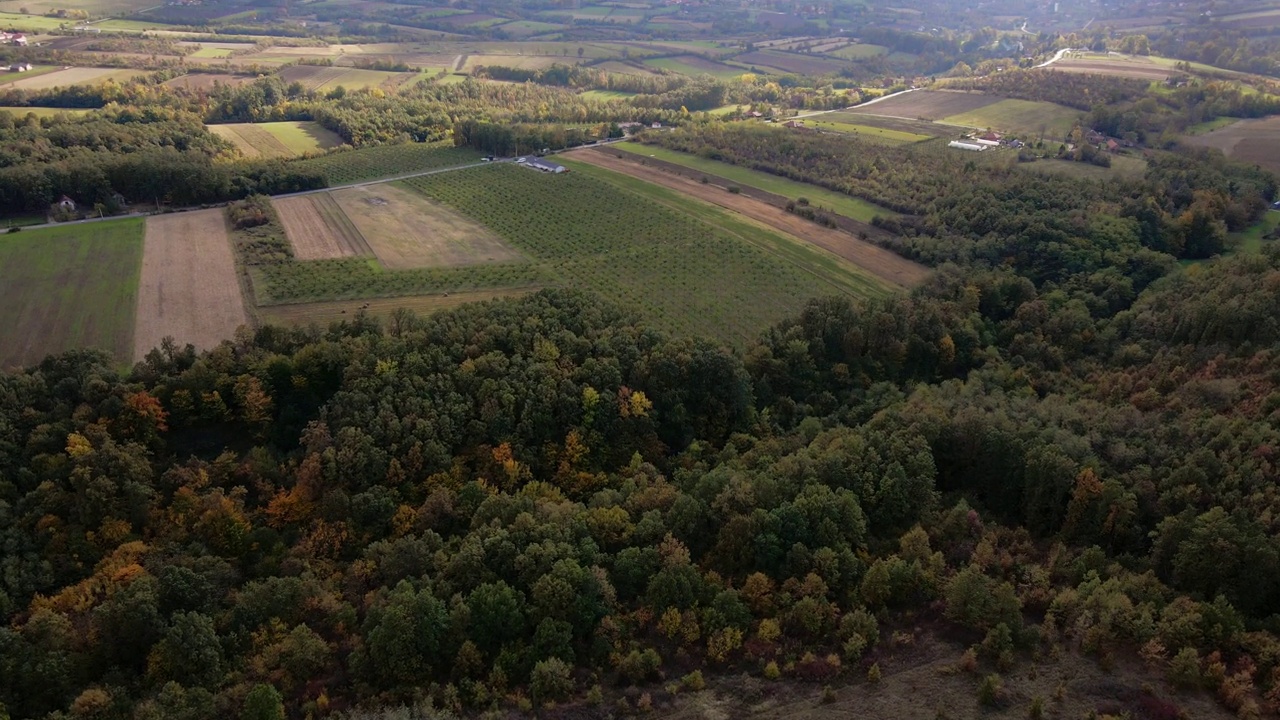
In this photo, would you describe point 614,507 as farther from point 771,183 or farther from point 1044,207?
point 771,183

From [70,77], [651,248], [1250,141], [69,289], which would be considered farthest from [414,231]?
[1250,141]

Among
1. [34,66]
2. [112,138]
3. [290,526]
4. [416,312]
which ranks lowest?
[290,526]

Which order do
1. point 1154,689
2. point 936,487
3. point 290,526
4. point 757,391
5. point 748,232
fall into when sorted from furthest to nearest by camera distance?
point 748,232
point 757,391
point 936,487
point 290,526
point 1154,689

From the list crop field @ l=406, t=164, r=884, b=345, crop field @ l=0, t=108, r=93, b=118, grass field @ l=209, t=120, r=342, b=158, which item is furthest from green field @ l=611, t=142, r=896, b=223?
crop field @ l=0, t=108, r=93, b=118

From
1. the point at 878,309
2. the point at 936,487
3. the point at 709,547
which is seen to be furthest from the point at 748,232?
the point at 709,547

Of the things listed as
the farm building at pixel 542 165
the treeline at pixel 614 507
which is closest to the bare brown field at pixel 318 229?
the treeline at pixel 614 507

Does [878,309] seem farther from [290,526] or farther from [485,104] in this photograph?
[485,104]
